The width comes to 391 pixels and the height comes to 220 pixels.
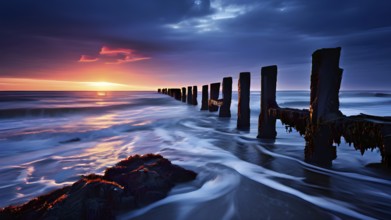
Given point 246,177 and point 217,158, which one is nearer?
point 246,177

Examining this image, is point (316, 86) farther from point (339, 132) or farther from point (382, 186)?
point (382, 186)

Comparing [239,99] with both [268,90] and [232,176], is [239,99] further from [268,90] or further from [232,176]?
[232,176]

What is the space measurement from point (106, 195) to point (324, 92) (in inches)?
122

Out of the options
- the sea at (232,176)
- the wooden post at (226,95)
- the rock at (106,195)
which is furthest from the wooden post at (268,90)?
the wooden post at (226,95)

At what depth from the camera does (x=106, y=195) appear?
228cm

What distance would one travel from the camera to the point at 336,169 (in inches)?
142

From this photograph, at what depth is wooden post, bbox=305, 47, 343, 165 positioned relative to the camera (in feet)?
10.6

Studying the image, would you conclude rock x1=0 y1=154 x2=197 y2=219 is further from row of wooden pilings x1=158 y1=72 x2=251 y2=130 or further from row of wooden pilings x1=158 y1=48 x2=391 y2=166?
row of wooden pilings x1=158 y1=72 x2=251 y2=130

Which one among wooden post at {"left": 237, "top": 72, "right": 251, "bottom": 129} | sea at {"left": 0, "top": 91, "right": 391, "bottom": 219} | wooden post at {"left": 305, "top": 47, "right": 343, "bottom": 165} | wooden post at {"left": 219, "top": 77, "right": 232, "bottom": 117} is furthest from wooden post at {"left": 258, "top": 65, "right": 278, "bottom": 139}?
wooden post at {"left": 219, "top": 77, "right": 232, "bottom": 117}

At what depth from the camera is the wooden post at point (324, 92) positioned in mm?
3225

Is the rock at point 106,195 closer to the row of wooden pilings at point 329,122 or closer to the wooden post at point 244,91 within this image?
the row of wooden pilings at point 329,122

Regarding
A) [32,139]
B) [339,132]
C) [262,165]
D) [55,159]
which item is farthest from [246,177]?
[32,139]

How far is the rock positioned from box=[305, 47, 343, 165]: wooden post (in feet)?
6.81

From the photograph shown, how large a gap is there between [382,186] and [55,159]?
5.44 metres
